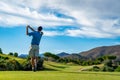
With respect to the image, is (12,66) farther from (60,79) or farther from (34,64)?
(60,79)

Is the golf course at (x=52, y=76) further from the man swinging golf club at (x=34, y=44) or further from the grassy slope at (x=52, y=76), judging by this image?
the man swinging golf club at (x=34, y=44)

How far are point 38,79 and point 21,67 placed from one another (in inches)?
863

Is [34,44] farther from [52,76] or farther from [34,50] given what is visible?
[52,76]

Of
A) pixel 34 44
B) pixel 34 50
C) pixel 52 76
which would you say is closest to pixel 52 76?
pixel 52 76

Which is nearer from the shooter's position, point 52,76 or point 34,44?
point 52,76

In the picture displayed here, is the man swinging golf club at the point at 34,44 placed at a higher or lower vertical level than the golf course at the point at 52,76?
higher

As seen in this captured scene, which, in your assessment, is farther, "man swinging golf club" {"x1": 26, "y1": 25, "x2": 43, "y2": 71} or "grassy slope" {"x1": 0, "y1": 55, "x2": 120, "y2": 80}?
"man swinging golf club" {"x1": 26, "y1": 25, "x2": 43, "y2": 71}

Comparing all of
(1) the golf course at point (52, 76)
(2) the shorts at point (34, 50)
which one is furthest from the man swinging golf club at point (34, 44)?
(1) the golf course at point (52, 76)

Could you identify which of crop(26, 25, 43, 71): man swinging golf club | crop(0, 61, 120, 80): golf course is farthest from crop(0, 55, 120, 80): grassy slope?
crop(26, 25, 43, 71): man swinging golf club

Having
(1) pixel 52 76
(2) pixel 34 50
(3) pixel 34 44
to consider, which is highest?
(3) pixel 34 44

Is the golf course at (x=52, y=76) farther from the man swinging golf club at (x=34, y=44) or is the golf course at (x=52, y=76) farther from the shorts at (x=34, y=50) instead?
the shorts at (x=34, y=50)

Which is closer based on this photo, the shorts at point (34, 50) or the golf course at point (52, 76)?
the golf course at point (52, 76)

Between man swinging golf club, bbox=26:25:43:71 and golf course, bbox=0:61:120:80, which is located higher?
man swinging golf club, bbox=26:25:43:71

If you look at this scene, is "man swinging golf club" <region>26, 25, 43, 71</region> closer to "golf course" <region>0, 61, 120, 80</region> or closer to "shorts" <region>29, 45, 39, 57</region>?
"shorts" <region>29, 45, 39, 57</region>
